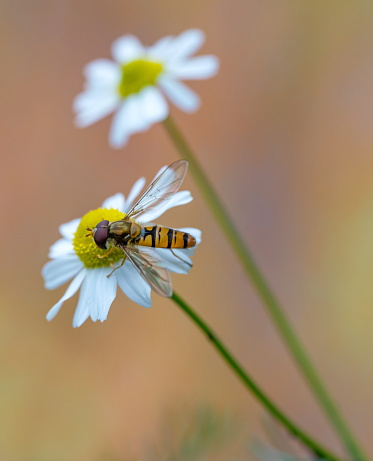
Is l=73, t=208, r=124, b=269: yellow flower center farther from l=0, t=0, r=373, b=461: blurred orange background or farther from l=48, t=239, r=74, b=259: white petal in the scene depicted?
l=0, t=0, r=373, b=461: blurred orange background

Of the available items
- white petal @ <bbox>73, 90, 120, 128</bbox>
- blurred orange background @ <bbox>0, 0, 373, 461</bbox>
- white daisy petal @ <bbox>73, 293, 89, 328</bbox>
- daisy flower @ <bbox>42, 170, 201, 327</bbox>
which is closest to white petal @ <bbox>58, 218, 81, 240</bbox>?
daisy flower @ <bbox>42, 170, 201, 327</bbox>

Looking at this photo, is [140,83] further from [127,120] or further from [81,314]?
[81,314]

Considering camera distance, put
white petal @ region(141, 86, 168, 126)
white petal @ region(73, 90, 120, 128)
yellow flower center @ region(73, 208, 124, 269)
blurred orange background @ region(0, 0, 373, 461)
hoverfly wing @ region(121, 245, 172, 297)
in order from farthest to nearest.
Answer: blurred orange background @ region(0, 0, 373, 461) < white petal @ region(73, 90, 120, 128) < white petal @ region(141, 86, 168, 126) < yellow flower center @ region(73, 208, 124, 269) < hoverfly wing @ region(121, 245, 172, 297)

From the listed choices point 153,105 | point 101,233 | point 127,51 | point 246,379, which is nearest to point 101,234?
point 101,233

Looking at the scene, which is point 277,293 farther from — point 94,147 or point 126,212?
point 126,212

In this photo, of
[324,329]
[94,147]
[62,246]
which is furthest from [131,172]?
[62,246]
